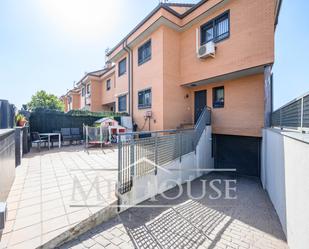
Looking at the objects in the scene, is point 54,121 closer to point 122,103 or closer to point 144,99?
point 122,103

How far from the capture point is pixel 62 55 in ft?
42.8

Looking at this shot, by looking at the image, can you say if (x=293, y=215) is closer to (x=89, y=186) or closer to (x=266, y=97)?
(x=89, y=186)

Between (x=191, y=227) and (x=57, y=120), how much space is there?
34.0 ft

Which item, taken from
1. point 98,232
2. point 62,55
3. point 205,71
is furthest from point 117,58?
point 98,232

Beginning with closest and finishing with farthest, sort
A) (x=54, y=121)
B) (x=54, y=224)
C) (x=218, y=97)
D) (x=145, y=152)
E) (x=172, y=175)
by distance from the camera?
(x=54, y=224)
(x=145, y=152)
(x=172, y=175)
(x=218, y=97)
(x=54, y=121)

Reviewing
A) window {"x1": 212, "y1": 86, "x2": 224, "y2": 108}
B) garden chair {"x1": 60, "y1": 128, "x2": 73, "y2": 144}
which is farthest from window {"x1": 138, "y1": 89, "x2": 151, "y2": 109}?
garden chair {"x1": 60, "y1": 128, "x2": 73, "y2": 144}

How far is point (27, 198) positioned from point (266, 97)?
Result: 8.71 meters

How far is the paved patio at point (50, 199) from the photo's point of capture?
252 cm

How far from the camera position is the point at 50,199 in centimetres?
353

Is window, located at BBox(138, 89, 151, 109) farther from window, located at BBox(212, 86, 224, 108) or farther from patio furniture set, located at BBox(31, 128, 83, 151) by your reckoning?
patio furniture set, located at BBox(31, 128, 83, 151)

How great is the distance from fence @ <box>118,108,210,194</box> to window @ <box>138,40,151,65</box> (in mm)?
6274

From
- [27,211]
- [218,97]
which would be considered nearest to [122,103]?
[218,97]

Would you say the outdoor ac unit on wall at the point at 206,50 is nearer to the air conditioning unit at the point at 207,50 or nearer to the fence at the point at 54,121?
the air conditioning unit at the point at 207,50

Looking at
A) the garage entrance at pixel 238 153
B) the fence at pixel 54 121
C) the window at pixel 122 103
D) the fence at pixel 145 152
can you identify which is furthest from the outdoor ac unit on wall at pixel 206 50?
the fence at pixel 54 121
